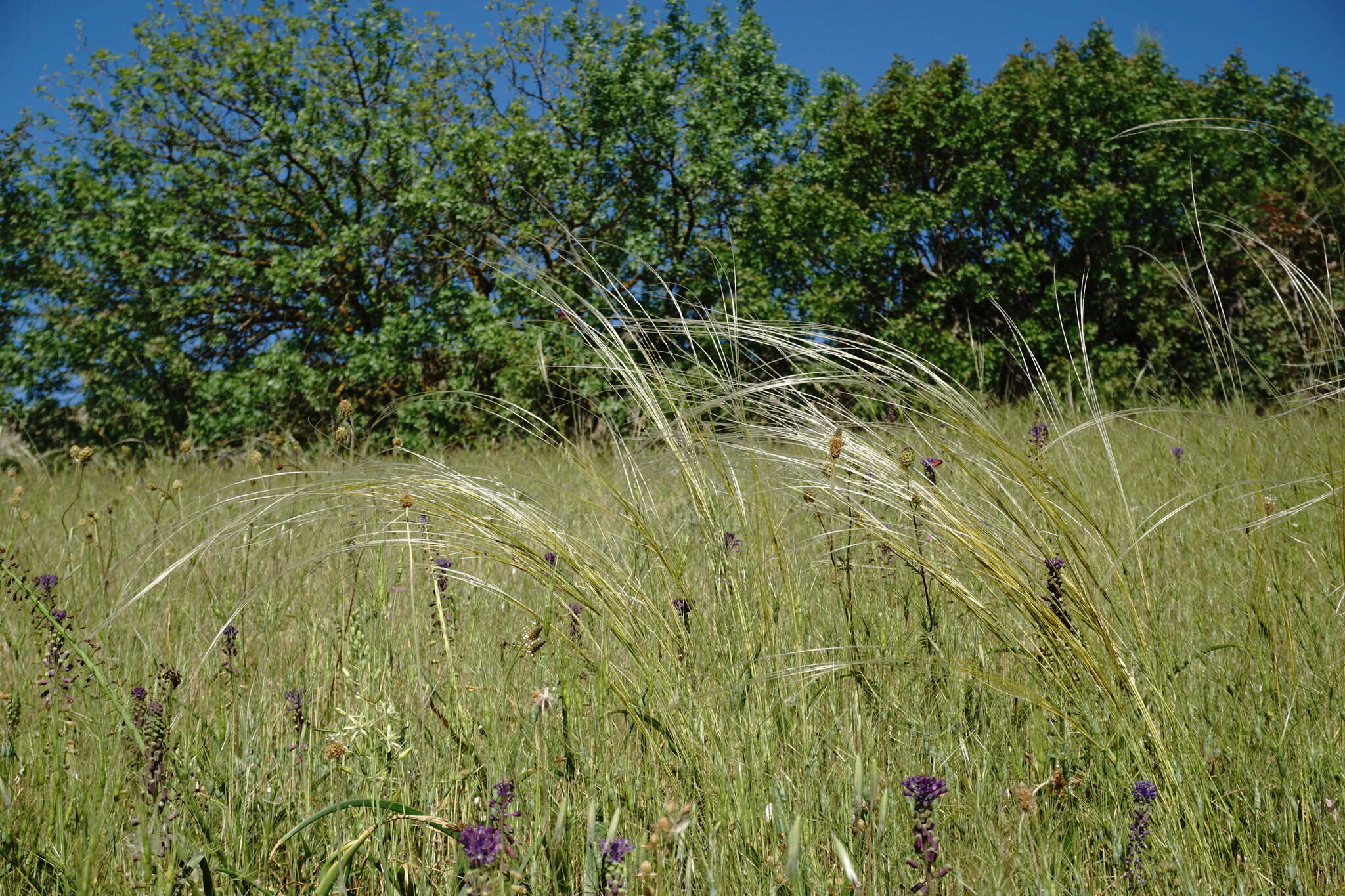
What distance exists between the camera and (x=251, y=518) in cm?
138

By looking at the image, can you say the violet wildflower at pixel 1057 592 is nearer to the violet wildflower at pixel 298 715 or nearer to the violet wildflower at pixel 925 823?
the violet wildflower at pixel 925 823

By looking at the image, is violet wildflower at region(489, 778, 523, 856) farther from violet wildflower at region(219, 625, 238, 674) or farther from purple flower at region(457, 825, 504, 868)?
violet wildflower at region(219, 625, 238, 674)

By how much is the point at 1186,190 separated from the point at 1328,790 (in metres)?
9.04

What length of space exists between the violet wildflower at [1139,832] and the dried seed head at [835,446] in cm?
68

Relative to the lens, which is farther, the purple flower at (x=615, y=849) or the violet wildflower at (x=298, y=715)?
the violet wildflower at (x=298, y=715)

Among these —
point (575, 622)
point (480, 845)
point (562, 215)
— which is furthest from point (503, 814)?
point (562, 215)

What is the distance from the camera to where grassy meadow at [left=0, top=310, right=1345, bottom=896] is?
1.21 m

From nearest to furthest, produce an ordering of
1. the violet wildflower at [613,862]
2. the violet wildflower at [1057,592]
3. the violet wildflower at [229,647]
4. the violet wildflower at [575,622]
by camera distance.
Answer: the violet wildflower at [613,862] < the violet wildflower at [1057,592] < the violet wildflower at [229,647] < the violet wildflower at [575,622]

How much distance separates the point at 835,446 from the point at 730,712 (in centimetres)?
52

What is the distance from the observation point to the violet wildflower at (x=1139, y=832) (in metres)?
1.16

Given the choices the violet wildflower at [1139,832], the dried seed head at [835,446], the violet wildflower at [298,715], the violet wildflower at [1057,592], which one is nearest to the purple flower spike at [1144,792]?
the violet wildflower at [1139,832]

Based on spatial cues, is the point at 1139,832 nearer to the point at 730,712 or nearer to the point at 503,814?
the point at 730,712

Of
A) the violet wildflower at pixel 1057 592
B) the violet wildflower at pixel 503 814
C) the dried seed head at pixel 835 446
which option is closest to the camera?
the violet wildflower at pixel 503 814

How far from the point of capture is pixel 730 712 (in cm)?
137
